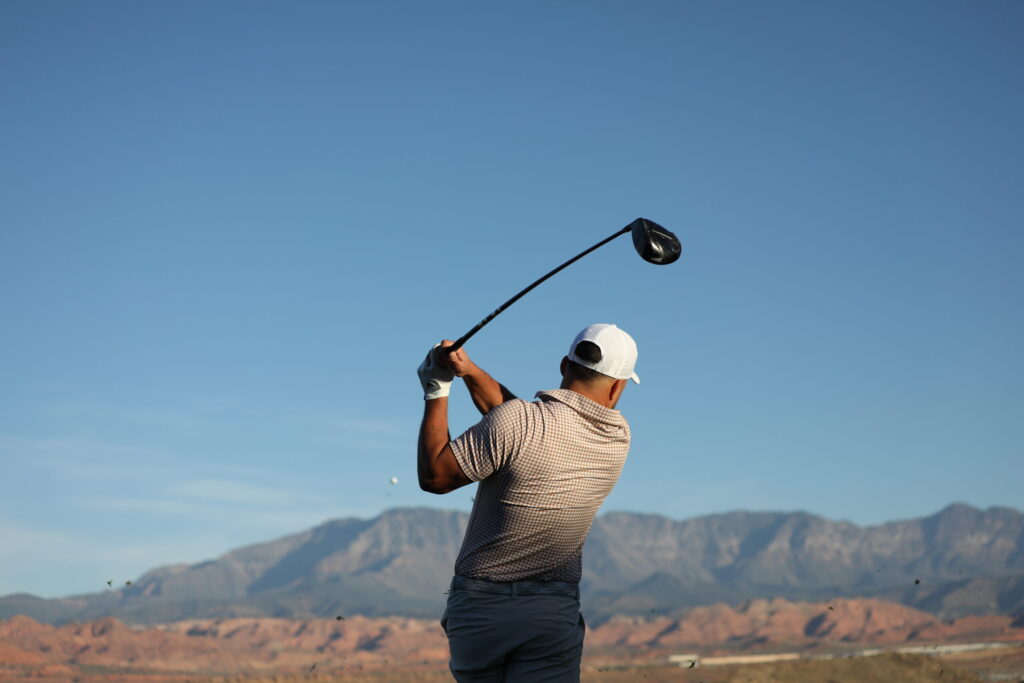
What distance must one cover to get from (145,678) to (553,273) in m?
92.8

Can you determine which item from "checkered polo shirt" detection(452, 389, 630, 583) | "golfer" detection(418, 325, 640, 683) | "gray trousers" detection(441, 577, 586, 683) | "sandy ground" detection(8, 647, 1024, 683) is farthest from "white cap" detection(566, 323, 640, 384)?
"sandy ground" detection(8, 647, 1024, 683)

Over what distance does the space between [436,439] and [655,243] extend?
4.83 feet

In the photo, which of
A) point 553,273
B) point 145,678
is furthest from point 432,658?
point 553,273

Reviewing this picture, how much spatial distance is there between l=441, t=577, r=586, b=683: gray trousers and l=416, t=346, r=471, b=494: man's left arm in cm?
41

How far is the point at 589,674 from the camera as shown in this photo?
68.5m

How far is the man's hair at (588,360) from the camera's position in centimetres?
456

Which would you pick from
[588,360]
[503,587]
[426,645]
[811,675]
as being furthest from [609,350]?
[426,645]

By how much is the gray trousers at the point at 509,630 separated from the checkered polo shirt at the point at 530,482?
56mm

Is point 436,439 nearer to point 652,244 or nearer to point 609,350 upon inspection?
point 609,350

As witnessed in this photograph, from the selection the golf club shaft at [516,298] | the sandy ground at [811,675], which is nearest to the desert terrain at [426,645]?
the sandy ground at [811,675]

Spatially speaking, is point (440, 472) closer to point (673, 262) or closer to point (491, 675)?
point (491, 675)

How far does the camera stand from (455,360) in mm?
4672

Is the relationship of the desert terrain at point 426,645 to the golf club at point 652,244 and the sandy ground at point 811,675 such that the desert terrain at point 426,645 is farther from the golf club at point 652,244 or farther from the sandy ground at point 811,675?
the golf club at point 652,244

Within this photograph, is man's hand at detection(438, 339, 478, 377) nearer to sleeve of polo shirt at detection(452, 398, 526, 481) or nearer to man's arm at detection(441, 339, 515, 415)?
man's arm at detection(441, 339, 515, 415)
